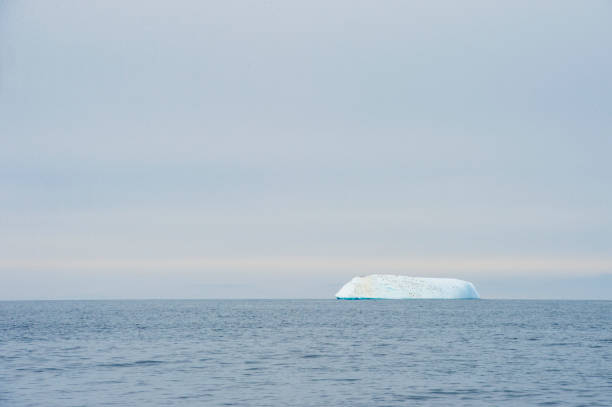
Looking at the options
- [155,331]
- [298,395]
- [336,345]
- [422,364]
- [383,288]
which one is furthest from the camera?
[383,288]

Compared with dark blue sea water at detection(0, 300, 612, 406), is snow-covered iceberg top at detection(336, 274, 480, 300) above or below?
above

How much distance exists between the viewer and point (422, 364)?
3475 centimetres

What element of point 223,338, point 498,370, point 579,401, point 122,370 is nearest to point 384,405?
point 579,401

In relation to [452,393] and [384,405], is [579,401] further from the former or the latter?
[384,405]

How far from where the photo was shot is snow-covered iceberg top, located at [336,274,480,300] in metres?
168

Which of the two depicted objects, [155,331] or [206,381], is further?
[155,331]

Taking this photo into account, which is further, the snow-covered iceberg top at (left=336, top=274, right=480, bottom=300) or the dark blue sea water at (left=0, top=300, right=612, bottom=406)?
the snow-covered iceberg top at (left=336, top=274, right=480, bottom=300)

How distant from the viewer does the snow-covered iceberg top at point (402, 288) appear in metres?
168

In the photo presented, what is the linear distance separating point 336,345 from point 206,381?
18.4 m

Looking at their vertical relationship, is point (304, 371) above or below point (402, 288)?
below

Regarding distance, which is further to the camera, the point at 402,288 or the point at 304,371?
the point at 402,288

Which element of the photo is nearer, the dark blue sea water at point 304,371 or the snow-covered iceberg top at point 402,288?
the dark blue sea water at point 304,371

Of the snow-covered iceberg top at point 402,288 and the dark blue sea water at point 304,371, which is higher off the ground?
the snow-covered iceberg top at point 402,288

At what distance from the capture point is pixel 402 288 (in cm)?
17062
